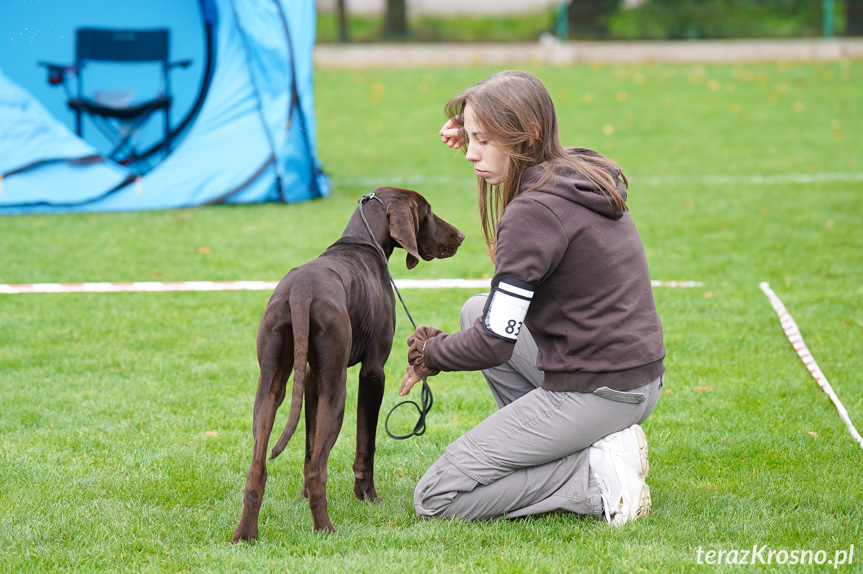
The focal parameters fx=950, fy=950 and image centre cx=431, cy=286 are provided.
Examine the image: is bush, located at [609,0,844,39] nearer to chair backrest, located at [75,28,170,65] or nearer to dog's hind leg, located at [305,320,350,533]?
chair backrest, located at [75,28,170,65]

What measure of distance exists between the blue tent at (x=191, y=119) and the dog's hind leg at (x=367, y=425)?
243 inches

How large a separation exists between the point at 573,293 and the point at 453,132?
0.84 m

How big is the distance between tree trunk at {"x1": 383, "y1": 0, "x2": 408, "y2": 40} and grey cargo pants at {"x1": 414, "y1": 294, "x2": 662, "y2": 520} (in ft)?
66.1

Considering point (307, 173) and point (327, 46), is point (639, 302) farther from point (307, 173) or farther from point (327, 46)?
point (327, 46)

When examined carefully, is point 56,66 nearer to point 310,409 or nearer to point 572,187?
point 310,409

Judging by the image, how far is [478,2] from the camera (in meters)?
22.5

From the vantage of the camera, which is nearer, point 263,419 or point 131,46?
point 263,419

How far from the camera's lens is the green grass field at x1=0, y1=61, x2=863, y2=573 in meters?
3.23

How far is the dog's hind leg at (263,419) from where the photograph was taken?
3115 millimetres

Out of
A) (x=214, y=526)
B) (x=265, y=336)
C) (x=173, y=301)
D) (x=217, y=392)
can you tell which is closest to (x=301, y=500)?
(x=214, y=526)

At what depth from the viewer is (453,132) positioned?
3631 millimetres

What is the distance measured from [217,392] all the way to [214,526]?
1526 mm

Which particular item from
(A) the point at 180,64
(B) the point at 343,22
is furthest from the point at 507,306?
(B) the point at 343,22

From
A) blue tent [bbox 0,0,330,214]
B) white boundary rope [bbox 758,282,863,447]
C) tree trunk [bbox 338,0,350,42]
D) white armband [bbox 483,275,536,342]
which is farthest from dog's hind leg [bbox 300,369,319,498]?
tree trunk [bbox 338,0,350,42]
